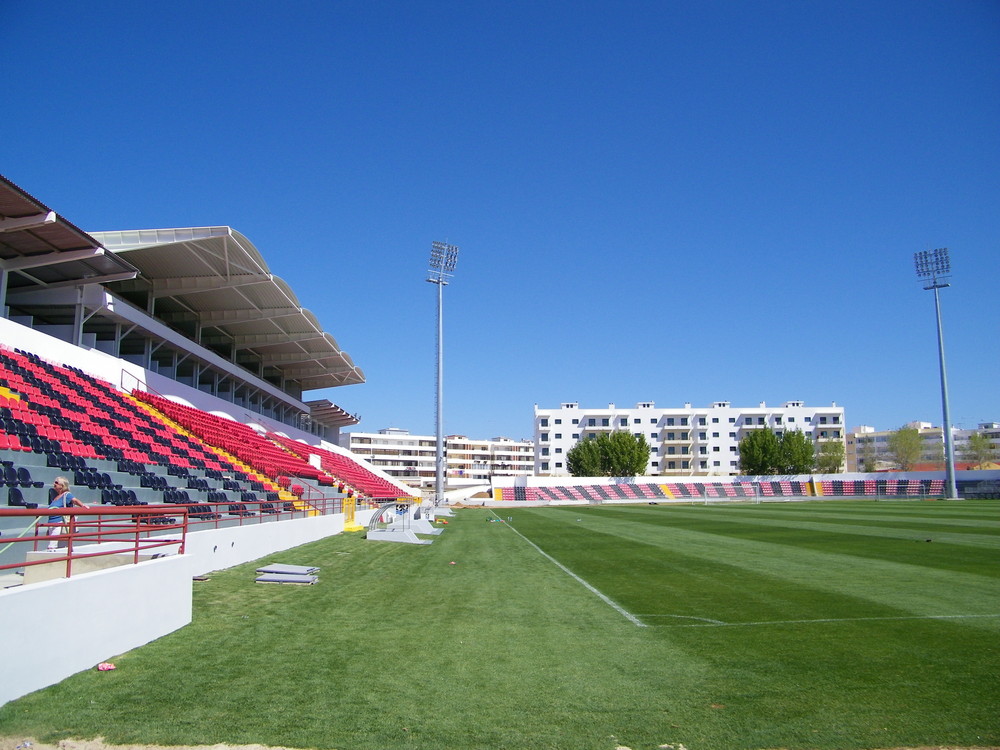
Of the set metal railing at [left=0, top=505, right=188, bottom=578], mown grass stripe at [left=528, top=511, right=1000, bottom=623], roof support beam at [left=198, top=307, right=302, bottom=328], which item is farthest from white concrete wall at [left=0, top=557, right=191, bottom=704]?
roof support beam at [left=198, top=307, right=302, bottom=328]

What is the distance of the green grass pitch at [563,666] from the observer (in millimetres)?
5414

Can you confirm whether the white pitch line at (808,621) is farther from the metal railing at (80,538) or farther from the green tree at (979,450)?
the green tree at (979,450)

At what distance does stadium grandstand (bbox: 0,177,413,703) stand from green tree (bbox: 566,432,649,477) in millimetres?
60817

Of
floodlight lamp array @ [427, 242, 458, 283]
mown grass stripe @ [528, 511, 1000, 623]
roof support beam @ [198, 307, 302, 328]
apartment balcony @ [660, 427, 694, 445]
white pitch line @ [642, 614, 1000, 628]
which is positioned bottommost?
mown grass stripe @ [528, 511, 1000, 623]

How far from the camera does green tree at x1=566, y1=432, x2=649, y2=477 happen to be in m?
98.1

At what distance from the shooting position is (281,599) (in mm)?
11203

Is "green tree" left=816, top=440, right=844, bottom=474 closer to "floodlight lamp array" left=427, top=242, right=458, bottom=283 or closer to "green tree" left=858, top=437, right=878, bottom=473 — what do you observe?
"green tree" left=858, top=437, right=878, bottom=473

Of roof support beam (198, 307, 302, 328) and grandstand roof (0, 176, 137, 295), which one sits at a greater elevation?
roof support beam (198, 307, 302, 328)

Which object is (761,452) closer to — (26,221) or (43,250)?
(43,250)

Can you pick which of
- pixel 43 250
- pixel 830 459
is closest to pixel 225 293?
pixel 43 250

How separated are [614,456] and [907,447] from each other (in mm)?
63399

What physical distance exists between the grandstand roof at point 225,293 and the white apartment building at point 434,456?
81.3 meters

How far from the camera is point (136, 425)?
22000 mm

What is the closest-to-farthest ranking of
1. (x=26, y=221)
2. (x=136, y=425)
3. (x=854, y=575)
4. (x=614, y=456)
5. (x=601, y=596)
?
(x=601, y=596), (x=854, y=575), (x=26, y=221), (x=136, y=425), (x=614, y=456)
